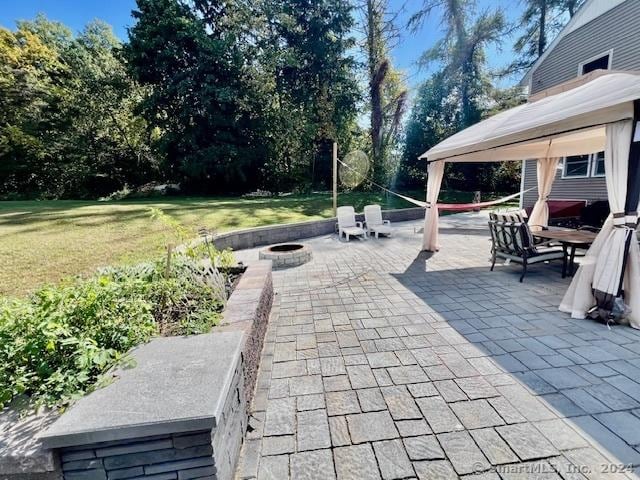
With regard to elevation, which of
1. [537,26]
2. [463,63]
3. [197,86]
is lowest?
[197,86]

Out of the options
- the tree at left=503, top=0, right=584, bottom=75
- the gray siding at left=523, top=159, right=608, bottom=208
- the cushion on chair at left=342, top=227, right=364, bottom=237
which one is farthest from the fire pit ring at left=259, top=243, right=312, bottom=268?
the tree at left=503, top=0, right=584, bottom=75

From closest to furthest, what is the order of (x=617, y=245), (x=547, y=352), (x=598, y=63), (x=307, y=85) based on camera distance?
(x=547, y=352) < (x=617, y=245) < (x=598, y=63) < (x=307, y=85)

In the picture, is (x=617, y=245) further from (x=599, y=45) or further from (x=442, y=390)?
(x=599, y=45)

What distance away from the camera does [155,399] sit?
4.24ft

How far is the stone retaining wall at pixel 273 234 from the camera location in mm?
6688

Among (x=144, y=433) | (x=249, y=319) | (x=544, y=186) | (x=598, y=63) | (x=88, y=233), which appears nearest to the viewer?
(x=144, y=433)

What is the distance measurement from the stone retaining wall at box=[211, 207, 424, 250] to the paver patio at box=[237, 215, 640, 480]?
306 centimetres

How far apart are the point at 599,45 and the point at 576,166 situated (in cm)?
309

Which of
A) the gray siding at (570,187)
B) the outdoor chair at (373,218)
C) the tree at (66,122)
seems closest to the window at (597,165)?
the gray siding at (570,187)

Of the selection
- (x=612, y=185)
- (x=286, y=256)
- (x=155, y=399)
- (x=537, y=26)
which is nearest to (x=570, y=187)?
(x=612, y=185)

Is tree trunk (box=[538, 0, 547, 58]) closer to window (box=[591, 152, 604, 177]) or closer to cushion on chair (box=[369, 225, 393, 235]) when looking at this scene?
window (box=[591, 152, 604, 177])

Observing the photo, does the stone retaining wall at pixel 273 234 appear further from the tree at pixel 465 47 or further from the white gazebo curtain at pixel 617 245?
the tree at pixel 465 47

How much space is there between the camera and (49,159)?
15.8 metres

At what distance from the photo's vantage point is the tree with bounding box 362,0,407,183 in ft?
47.9
